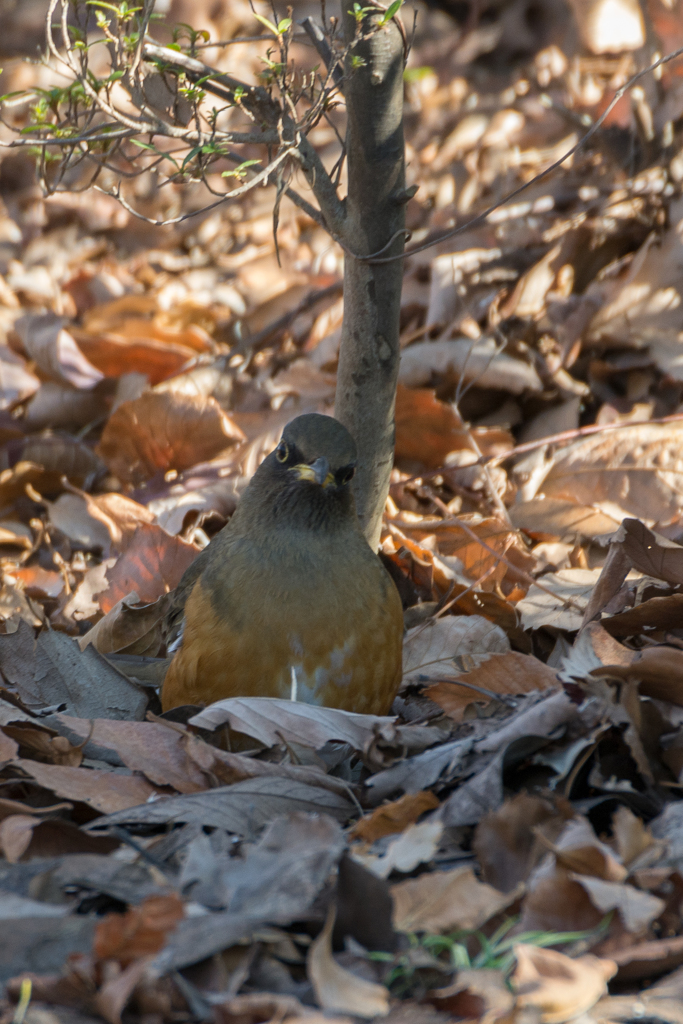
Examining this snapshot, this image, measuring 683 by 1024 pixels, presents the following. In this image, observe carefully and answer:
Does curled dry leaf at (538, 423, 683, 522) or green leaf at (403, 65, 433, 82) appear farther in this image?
curled dry leaf at (538, 423, 683, 522)

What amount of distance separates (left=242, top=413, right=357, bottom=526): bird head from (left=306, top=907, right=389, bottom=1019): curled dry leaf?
208 cm

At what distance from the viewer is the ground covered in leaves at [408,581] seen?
1.99 meters

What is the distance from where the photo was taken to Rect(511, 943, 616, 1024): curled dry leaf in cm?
179

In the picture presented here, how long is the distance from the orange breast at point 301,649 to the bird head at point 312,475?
318mm

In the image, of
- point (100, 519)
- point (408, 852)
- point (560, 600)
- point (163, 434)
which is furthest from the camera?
point (163, 434)

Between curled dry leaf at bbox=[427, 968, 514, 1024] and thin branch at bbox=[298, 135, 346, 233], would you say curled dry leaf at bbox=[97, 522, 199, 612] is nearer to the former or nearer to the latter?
thin branch at bbox=[298, 135, 346, 233]

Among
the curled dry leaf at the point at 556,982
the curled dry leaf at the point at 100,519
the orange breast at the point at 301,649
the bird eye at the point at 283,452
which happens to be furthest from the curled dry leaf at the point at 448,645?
the curled dry leaf at the point at 556,982

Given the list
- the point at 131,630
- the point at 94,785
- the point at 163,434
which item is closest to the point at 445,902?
the point at 94,785

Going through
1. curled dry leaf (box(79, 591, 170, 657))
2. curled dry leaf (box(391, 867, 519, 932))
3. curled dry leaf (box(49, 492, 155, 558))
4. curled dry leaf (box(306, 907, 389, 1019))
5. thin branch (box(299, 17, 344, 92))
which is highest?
thin branch (box(299, 17, 344, 92))

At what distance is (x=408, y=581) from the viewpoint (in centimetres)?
475

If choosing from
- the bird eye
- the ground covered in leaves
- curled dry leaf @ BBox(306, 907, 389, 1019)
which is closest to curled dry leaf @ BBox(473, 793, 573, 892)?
the ground covered in leaves

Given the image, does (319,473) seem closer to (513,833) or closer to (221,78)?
(221,78)

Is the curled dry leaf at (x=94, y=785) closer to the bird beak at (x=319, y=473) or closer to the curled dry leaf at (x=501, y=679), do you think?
the curled dry leaf at (x=501, y=679)

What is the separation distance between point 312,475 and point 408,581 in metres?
1.14
